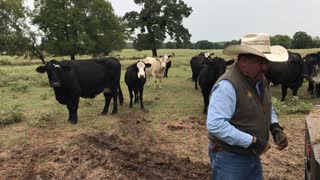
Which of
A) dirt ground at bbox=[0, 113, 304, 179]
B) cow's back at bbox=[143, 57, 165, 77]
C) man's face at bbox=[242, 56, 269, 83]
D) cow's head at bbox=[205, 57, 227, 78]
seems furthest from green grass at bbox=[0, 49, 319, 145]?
man's face at bbox=[242, 56, 269, 83]

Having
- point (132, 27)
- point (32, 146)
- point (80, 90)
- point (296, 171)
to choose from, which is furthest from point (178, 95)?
point (132, 27)

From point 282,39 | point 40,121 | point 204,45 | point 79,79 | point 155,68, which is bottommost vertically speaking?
point 204,45

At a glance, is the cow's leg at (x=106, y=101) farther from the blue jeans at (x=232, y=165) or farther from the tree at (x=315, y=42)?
the tree at (x=315, y=42)

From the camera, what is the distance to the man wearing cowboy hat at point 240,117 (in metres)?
3.85

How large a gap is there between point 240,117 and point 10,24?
28.3 meters

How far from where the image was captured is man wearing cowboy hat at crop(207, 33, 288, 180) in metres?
3.85

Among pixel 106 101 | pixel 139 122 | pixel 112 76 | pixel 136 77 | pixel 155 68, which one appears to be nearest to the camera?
pixel 139 122

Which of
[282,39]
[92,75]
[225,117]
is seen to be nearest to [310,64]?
[92,75]

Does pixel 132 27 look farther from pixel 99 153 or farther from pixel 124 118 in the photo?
pixel 99 153

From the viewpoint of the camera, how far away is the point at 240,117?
13.0ft

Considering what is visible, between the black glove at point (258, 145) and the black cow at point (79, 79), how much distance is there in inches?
317

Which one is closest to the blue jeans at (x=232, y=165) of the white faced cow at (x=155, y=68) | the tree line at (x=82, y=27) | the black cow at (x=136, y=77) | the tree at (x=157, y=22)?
the black cow at (x=136, y=77)

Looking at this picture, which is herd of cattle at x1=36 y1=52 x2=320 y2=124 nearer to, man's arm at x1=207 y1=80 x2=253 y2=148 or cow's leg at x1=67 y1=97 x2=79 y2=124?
cow's leg at x1=67 y1=97 x2=79 y2=124

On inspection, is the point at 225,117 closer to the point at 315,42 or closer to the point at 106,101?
the point at 106,101
